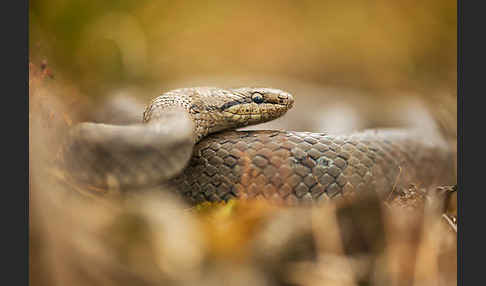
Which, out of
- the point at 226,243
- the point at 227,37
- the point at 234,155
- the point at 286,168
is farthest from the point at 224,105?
the point at 226,243

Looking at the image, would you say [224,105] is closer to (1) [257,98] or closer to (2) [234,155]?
(1) [257,98]

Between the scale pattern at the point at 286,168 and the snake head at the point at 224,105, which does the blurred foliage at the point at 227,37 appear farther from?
the scale pattern at the point at 286,168

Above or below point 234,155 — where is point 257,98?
above

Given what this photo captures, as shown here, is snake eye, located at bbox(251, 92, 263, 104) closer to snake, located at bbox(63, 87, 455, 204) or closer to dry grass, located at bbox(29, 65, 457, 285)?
snake, located at bbox(63, 87, 455, 204)

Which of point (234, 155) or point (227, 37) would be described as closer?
point (234, 155)

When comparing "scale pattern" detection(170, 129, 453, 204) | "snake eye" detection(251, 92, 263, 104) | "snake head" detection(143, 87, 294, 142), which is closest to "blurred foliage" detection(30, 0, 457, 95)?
"snake head" detection(143, 87, 294, 142)

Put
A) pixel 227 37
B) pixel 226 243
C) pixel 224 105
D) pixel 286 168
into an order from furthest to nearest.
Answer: pixel 227 37 → pixel 224 105 → pixel 286 168 → pixel 226 243

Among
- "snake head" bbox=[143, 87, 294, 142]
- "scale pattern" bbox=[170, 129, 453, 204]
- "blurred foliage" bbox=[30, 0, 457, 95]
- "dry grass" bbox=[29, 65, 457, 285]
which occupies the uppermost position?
"blurred foliage" bbox=[30, 0, 457, 95]
